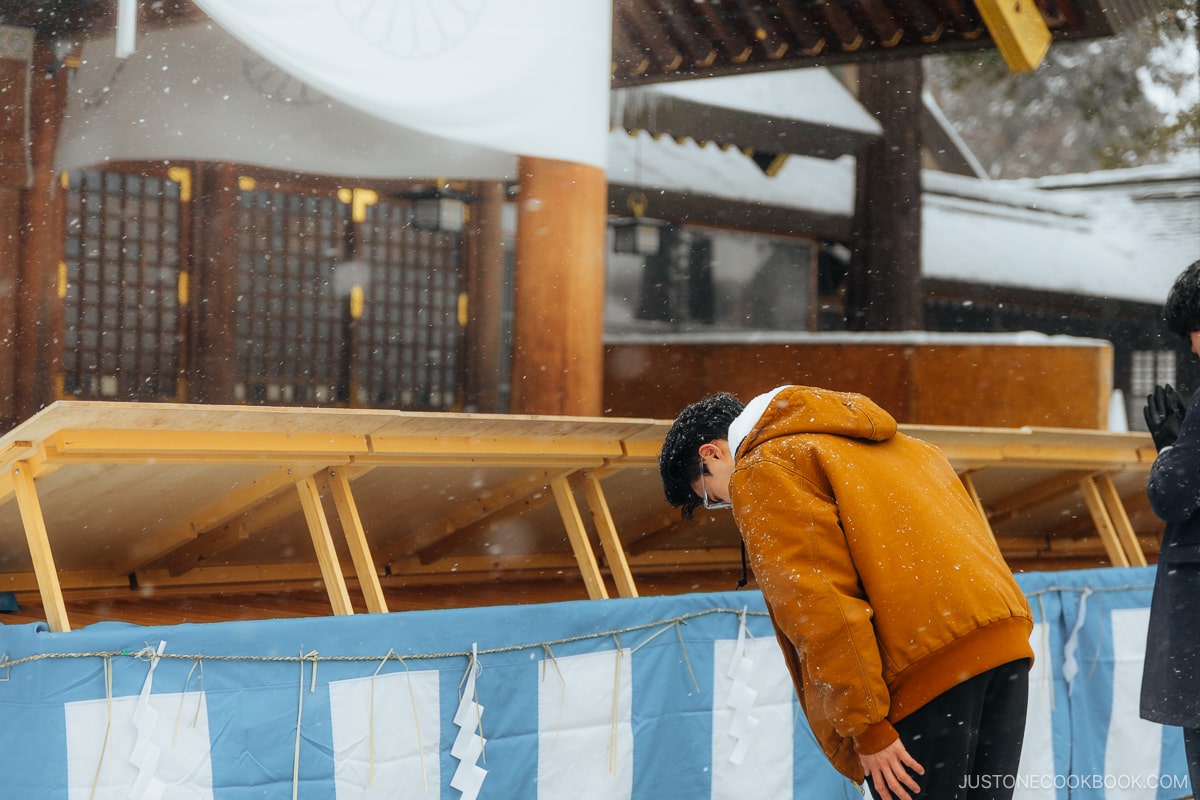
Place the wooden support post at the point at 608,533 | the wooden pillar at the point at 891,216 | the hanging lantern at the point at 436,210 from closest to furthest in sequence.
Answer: the wooden support post at the point at 608,533
the hanging lantern at the point at 436,210
the wooden pillar at the point at 891,216

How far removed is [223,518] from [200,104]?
3544 millimetres

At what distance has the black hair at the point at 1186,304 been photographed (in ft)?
8.72

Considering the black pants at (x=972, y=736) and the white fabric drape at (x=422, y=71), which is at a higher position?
the white fabric drape at (x=422, y=71)

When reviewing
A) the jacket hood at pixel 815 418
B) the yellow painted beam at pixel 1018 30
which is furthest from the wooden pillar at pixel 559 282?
the jacket hood at pixel 815 418

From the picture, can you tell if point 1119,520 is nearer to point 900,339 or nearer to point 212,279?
point 900,339

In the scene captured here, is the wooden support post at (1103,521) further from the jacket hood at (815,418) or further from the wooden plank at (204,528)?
the wooden plank at (204,528)

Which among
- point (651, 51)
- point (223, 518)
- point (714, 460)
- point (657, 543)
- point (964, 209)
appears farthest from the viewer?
point (964, 209)

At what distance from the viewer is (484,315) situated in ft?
25.6

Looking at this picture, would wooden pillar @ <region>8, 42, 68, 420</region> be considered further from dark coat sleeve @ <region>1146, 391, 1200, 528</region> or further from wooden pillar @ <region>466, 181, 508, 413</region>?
dark coat sleeve @ <region>1146, 391, 1200, 528</region>

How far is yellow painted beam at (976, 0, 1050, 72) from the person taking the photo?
5832mm

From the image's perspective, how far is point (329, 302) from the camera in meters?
7.29

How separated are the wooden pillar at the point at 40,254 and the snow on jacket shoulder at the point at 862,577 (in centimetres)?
492

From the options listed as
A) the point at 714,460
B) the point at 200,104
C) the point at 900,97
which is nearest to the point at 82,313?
the point at 200,104

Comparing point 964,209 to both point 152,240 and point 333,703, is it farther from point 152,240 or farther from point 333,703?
point 333,703
